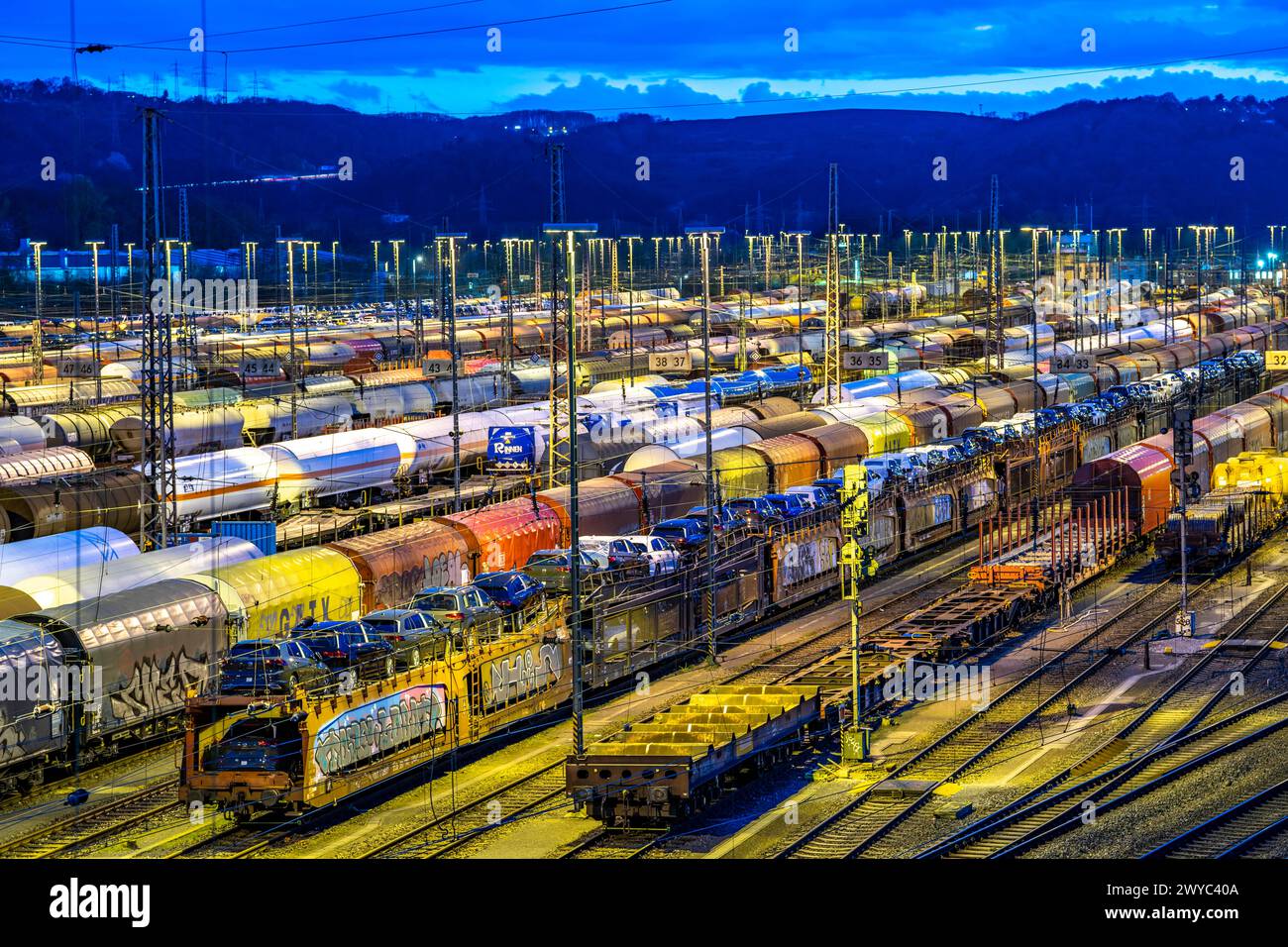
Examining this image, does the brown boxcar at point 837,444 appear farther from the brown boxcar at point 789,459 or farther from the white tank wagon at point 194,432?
the white tank wagon at point 194,432

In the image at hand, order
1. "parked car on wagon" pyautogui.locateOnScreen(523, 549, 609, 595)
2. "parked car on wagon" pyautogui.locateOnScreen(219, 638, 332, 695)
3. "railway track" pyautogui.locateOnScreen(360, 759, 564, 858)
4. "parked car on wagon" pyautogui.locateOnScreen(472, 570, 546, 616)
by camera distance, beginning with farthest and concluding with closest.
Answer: "parked car on wagon" pyautogui.locateOnScreen(523, 549, 609, 595) → "parked car on wagon" pyautogui.locateOnScreen(472, 570, 546, 616) → "parked car on wagon" pyautogui.locateOnScreen(219, 638, 332, 695) → "railway track" pyautogui.locateOnScreen(360, 759, 564, 858)

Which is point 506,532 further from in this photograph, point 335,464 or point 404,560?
point 335,464

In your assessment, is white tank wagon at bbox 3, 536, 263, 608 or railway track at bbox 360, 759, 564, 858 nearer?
railway track at bbox 360, 759, 564, 858

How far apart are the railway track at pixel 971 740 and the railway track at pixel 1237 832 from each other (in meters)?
3.37

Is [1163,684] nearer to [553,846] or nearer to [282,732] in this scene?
[553,846]

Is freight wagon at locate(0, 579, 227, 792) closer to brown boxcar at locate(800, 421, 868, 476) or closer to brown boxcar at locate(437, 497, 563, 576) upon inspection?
brown boxcar at locate(437, 497, 563, 576)

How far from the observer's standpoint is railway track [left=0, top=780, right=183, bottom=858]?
70.4 ft

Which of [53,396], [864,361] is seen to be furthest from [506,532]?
[864,361]

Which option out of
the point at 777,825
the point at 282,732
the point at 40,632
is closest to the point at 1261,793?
the point at 777,825

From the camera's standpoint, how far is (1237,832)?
2111 centimetres

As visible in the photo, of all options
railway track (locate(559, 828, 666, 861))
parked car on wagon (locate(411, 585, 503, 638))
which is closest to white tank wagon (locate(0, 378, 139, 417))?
parked car on wagon (locate(411, 585, 503, 638))

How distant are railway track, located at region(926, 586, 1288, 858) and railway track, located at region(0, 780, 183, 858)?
991cm
